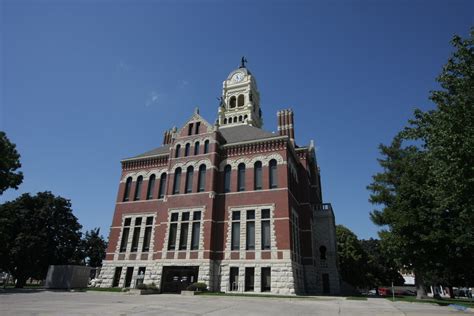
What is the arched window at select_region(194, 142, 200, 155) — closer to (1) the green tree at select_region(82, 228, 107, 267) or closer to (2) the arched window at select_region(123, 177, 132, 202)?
(2) the arched window at select_region(123, 177, 132, 202)

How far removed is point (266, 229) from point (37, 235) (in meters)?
33.0

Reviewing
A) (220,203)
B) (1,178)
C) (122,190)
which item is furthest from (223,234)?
(1,178)

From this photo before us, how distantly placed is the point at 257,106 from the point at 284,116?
664 inches

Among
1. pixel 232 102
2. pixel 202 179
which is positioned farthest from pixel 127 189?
pixel 232 102

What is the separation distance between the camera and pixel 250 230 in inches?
1187

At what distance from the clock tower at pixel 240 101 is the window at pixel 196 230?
72.4ft

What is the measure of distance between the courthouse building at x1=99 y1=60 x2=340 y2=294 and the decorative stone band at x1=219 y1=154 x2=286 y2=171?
11cm

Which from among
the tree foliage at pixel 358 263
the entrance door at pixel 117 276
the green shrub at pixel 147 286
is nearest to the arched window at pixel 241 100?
the tree foliage at pixel 358 263

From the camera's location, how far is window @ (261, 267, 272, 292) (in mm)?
27469

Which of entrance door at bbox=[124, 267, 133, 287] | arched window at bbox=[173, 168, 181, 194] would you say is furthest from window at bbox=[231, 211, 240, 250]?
entrance door at bbox=[124, 267, 133, 287]

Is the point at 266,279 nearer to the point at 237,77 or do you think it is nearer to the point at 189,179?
the point at 189,179

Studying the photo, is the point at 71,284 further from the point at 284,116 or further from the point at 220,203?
the point at 284,116

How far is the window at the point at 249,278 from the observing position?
28.0m

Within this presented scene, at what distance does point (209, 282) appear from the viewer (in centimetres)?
2808
